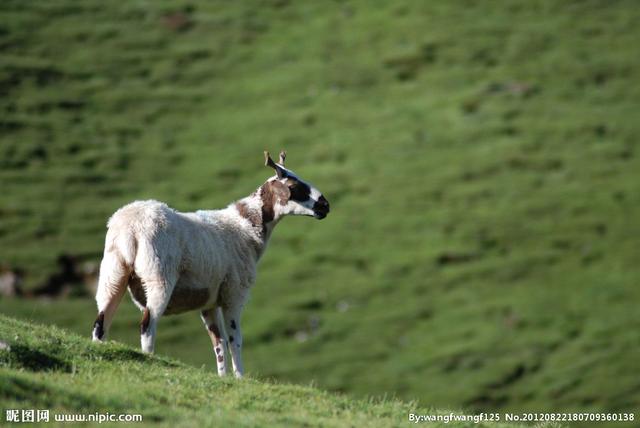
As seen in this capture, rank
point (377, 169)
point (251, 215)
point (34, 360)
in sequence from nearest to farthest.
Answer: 1. point (34, 360)
2. point (251, 215)
3. point (377, 169)

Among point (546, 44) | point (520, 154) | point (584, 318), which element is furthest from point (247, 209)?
point (546, 44)

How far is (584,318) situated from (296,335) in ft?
61.1

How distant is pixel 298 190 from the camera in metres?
18.1

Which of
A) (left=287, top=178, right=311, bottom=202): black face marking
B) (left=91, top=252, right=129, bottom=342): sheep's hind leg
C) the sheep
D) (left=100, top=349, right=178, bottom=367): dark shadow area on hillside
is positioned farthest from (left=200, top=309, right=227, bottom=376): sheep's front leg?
(left=287, top=178, right=311, bottom=202): black face marking

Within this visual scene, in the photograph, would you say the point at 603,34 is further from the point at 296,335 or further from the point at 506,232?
the point at 296,335

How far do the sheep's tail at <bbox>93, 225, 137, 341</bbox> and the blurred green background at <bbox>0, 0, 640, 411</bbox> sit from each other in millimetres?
28336

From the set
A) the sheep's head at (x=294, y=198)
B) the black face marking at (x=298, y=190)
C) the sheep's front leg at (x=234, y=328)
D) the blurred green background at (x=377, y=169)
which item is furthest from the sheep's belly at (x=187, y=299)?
the blurred green background at (x=377, y=169)

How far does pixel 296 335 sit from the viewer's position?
184 feet

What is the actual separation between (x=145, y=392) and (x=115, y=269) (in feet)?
9.89

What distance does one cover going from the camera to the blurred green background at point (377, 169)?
54.8m

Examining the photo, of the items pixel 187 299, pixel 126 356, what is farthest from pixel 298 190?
pixel 126 356

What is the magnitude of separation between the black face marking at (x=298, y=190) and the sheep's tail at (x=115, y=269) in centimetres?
445

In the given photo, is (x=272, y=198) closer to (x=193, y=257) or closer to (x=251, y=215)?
(x=251, y=215)

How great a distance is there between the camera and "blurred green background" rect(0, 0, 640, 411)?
180 feet
